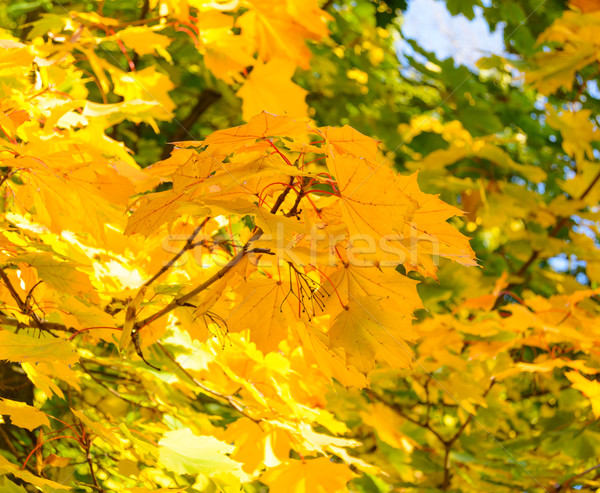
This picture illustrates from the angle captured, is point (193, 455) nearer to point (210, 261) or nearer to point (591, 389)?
point (210, 261)

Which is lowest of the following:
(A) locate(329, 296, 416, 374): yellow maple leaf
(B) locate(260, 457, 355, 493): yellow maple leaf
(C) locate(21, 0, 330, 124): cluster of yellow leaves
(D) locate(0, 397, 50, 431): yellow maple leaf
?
(B) locate(260, 457, 355, 493): yellow maple leaf

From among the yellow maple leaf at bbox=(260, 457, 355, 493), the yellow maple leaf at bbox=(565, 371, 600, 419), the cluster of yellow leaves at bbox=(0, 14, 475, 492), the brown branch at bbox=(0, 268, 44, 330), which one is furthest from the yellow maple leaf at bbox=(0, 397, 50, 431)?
the yellow maple leaf at bbox=(565, 371, 600, 419)

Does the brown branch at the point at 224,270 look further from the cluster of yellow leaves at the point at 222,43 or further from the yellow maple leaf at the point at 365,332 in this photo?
the cluster of yellow leaves at the point at 222,43

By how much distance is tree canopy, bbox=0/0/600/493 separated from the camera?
0.79 meters

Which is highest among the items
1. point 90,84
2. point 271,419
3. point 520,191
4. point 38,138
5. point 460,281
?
point 38,138

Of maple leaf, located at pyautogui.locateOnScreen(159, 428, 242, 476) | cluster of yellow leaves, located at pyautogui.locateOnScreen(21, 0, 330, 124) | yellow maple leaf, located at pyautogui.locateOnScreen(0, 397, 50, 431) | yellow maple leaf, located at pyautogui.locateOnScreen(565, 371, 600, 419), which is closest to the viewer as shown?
yellow maple leaf, located at pyautogui.locateOnScreen(0, 397, 50, 431)

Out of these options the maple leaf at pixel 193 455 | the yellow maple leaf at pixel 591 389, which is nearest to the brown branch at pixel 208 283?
the maple leaf at pixel 193 455

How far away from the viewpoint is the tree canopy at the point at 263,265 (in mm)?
788

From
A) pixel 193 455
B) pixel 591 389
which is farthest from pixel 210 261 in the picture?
pixel 591 389

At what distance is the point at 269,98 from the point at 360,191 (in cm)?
130

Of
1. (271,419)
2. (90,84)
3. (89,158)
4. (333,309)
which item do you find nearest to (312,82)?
(90,84)

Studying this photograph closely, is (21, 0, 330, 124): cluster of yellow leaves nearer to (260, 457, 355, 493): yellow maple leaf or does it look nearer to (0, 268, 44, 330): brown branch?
(0, 268, 44, 330): brown branch

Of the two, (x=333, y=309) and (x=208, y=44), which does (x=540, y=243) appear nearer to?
(x=208, y=44)

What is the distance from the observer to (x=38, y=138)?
1088 millimetres
